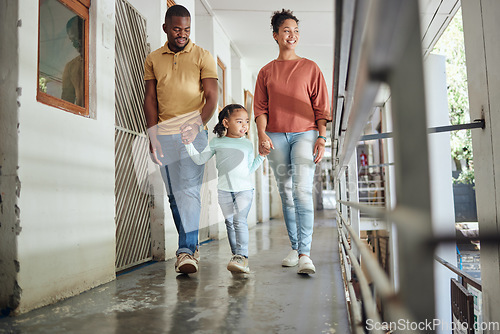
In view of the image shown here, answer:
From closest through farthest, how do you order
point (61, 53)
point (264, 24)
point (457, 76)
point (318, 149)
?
point (61, 53) → point (318, 149) → point (264, 24) → point (457, 76)

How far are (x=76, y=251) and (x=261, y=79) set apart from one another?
129 cm

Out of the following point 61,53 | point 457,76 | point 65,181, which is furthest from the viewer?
point 457,76

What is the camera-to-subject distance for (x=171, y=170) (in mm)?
2150

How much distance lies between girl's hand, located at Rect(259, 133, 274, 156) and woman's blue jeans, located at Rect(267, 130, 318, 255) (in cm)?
4

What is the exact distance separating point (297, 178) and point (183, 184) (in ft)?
1.95

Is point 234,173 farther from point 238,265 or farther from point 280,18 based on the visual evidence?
point 280,18

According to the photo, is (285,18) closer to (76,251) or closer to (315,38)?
(76,251)

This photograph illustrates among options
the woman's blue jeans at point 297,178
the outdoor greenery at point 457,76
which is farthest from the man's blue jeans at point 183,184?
the outdoor greenery at point 457,76

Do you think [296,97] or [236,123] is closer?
[296,97]

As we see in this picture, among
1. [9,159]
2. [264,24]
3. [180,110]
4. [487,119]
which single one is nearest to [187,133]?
[180,110]

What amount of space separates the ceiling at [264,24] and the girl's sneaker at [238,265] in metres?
3.17

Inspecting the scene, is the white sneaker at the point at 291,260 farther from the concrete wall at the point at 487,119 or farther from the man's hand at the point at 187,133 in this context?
the concrete wall at the point at 487,119

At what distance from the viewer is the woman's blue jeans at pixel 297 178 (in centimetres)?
204

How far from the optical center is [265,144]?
211 cm
